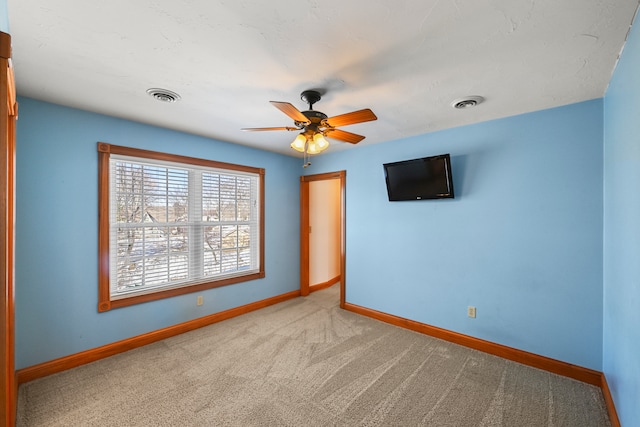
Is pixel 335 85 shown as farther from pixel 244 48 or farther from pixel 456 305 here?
pixel 456 305

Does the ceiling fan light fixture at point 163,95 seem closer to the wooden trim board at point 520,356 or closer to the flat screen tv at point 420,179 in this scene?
the flat screen tv at point 420,179

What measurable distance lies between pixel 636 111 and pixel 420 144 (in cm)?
196

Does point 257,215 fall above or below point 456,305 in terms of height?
above

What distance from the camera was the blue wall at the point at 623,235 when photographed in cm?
142

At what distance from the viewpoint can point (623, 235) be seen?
168cm

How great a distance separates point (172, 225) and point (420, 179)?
285 centimetres

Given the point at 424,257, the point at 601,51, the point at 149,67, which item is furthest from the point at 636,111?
the point at 149,67

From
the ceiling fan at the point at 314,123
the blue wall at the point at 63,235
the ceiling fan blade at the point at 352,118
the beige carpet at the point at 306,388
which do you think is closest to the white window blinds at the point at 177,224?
the blue wall at the point at 63,235

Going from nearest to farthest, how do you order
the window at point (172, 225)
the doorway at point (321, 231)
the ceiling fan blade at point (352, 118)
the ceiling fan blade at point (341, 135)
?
1. the ceiling fan blade at point (352, 118)
2. the ceiling fan blade at point (341, 135)
3. the window at point (172, 225)
4. the doorway at point (321, 231)

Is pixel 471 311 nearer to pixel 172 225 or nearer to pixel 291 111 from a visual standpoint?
pixel 291 111

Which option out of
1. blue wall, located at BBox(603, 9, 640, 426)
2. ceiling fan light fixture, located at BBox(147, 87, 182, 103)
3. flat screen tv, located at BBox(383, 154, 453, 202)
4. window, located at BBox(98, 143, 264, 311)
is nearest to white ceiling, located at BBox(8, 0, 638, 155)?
ceiling fan light fixture, located at BBox(147, 87, 182, 103)

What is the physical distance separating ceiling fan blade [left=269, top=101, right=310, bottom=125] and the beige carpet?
2055mm

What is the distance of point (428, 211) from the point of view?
323 cm

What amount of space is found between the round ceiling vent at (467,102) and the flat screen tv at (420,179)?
54cm
